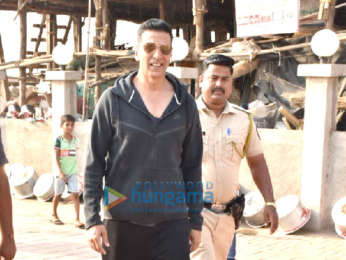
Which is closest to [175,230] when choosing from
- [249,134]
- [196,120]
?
[196,120]

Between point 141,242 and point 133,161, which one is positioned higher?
point 133,161

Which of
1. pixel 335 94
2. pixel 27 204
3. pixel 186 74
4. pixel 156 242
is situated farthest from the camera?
pixel 27 204

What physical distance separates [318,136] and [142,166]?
4.88 m

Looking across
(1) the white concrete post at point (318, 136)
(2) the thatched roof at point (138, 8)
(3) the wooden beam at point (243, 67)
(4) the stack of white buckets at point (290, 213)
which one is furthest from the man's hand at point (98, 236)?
(2) the thatched roof at point (138, 8)

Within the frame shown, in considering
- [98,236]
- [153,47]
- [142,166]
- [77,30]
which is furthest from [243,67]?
[98,236]

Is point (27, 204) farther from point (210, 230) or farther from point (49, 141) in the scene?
point (210, 230)

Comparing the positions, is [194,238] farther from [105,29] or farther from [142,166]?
[105,29]

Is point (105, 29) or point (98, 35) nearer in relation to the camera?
point (105, 29)

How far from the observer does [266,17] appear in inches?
388

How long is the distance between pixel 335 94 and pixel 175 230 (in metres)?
4.95

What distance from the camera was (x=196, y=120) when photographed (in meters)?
2.78

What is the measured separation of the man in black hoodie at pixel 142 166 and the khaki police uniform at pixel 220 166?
860 mm

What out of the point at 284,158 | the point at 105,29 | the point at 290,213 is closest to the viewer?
the point at 290,213

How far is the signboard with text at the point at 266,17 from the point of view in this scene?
30.9 feet
